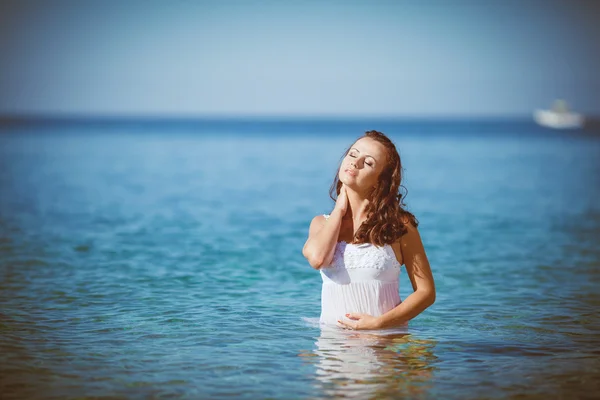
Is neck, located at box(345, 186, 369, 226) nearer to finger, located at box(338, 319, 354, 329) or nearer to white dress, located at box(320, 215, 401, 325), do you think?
white dress, located at box(320, 215, 401, 325)

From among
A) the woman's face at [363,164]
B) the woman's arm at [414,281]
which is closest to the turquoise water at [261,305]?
the woman's arm at [414,281]

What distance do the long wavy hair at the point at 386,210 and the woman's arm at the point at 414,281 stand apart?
93 millimetres

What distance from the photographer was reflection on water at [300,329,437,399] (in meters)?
5.65

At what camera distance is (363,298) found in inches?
239

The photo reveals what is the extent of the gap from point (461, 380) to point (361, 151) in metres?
1.61

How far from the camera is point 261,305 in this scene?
28.8ft

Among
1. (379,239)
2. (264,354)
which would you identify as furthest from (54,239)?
(379,239)

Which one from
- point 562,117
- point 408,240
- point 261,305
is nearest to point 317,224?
point 408,240

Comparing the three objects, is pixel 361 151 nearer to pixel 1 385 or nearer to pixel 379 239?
pixel 379 239

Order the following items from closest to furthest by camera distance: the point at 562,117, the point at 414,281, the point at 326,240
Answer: the point at 326,240 < the point at 414,281 < the point at 562,117

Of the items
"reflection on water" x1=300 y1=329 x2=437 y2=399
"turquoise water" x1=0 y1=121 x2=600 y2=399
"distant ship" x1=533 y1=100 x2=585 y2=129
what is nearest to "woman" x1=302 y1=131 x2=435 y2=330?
"reflection on water" x1=300 y1=329 x2=437 y2=399

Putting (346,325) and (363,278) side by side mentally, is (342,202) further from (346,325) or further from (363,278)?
(346,325)

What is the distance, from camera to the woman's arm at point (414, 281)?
5950 millimetres

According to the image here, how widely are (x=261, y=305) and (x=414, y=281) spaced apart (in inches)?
118
